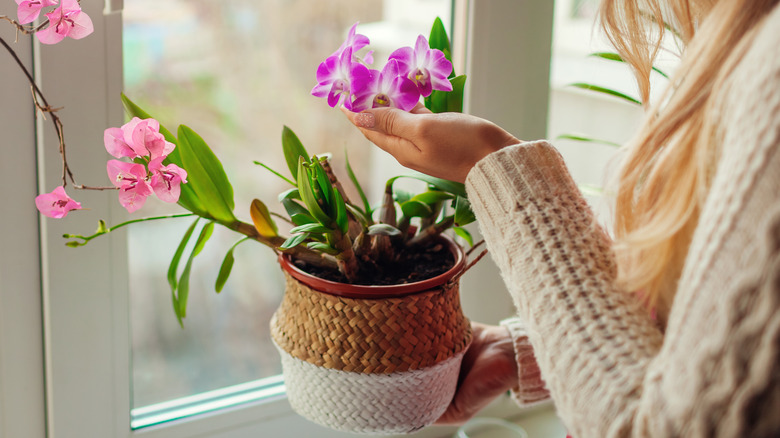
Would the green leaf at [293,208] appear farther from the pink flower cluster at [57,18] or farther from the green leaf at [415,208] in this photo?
the pink flower cluster at [57,18]

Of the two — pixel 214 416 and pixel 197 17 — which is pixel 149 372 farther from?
pixel 197 17

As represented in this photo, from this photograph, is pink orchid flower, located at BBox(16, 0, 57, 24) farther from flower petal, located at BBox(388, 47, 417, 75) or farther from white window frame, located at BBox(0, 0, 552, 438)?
flower petal, located at BBox(388, 47, 417, 75)

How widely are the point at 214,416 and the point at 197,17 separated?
575 mm

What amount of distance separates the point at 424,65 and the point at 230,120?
40 cm

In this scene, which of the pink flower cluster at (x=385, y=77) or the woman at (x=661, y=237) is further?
the pink flower cluster at (x=385, y=77)

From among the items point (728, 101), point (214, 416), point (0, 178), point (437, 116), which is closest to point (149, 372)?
point (214, 416)

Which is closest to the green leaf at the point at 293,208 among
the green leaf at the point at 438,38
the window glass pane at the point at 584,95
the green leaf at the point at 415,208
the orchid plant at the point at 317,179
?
the orchid plant at the point at 317,179

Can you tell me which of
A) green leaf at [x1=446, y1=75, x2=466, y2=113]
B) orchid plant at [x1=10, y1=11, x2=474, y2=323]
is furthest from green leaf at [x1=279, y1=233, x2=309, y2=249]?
green leaf at [x1=446, y1=75, x2=466, y2=113]

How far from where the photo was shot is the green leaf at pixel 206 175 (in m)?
0.72

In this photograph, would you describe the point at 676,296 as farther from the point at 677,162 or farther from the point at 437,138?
the point at 437,138

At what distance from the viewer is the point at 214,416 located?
100 centimetres

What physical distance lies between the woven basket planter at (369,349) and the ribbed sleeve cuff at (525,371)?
139mm

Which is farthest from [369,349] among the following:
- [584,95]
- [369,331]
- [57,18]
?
[584,95]

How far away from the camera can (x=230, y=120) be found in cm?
97
